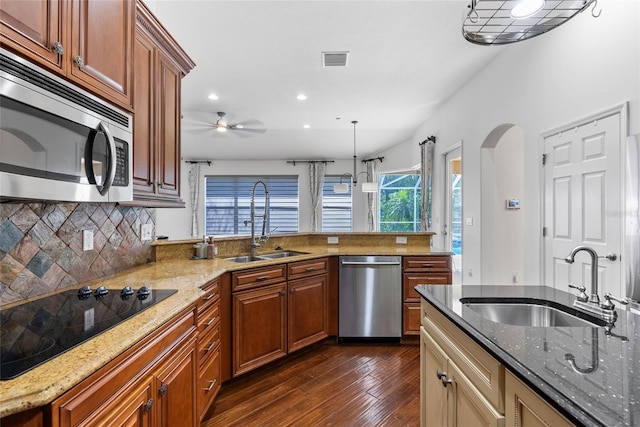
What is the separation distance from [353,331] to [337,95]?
2.81 m

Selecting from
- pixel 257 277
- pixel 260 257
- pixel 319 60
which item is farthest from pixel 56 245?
pixel 319 60

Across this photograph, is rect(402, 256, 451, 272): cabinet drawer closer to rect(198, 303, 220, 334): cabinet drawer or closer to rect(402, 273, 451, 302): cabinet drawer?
rect(402, 273, 451, 302): cabinet drawer

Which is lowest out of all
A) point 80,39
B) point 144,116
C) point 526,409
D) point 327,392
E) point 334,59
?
point 327,392

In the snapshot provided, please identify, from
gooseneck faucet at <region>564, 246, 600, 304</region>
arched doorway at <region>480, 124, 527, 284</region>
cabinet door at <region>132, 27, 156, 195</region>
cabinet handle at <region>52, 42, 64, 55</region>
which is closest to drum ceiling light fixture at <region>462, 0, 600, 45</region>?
gooseneck faucet at <region>564, 246, 600, 304</region>

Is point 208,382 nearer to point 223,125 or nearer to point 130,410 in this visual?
point 130,410

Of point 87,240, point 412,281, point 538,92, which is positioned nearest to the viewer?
point 87,240

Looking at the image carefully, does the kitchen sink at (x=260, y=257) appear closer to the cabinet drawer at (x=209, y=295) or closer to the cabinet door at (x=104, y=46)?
the cabinet drawer at (x=209, y=295)

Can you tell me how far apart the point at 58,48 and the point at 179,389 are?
4.48 feet

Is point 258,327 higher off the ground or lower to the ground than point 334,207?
lower

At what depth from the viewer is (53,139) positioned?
40.0 inches

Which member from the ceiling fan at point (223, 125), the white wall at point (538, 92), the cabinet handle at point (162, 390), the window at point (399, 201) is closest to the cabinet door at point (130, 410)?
the cabinet handle at point (162, 390)

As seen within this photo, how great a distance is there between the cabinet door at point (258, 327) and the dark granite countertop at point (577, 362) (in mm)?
1531

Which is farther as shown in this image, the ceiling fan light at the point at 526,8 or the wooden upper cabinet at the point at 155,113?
the wooden upper cabinet at the point at 155,113

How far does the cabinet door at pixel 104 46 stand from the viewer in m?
1.15
